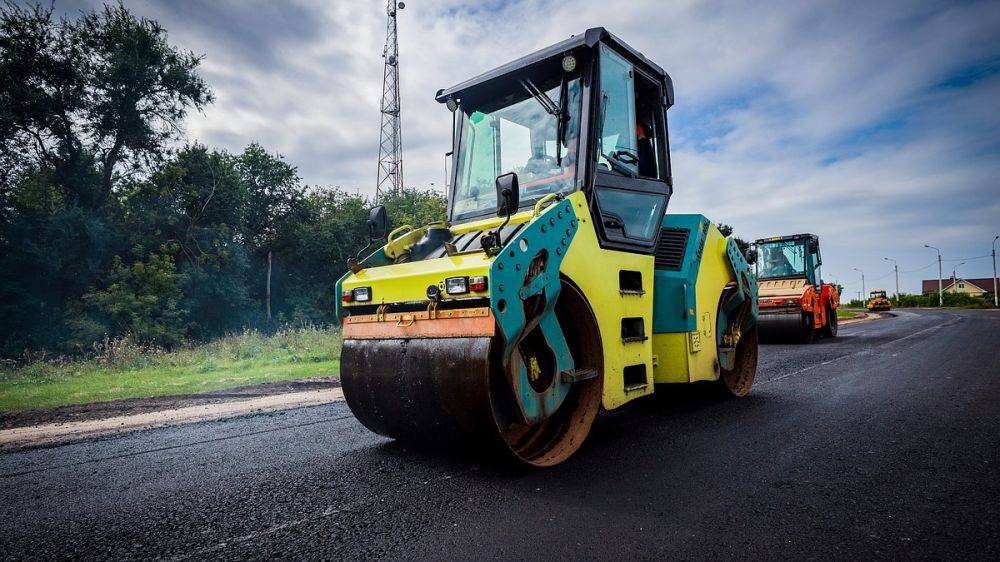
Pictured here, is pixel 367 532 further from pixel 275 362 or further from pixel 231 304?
pixel 231 304

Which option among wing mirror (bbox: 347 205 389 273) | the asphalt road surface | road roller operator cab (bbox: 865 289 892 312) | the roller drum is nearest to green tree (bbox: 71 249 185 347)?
the asphalt road surface

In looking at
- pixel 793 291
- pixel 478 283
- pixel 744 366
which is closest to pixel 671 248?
pixel 744 366

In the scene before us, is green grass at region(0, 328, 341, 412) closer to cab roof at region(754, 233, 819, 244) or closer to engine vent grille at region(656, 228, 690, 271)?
engine vent grille at region(656, 228, 690, 271)

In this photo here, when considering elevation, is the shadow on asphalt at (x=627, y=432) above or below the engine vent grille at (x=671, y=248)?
below

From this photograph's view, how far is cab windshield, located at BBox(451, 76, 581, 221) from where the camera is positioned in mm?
3938

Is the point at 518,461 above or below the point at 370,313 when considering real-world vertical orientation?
below

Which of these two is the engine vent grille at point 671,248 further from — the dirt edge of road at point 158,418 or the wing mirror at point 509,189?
the dirt edge of road at point 158,418

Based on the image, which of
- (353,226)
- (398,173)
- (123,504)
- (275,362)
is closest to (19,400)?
(275,362)

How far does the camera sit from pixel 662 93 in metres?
4.91

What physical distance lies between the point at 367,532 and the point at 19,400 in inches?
311

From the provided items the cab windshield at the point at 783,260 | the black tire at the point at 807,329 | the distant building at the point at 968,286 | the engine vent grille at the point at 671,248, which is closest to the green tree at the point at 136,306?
the engine vent grille at the point at 671,248

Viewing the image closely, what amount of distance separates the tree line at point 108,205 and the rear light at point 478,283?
1774cm

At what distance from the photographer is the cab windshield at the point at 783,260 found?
1449cm

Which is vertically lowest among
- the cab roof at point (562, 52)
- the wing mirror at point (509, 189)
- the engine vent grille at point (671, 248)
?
the engine vent grille at point (671, 248)
